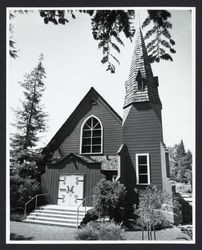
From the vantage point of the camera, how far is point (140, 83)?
1270 cm

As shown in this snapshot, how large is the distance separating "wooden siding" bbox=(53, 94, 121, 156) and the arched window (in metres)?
0.31

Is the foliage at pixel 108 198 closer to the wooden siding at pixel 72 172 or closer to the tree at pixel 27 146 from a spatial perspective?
the wooden siding at pixel 72 172

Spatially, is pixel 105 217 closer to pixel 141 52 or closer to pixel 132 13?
pixel 132 13

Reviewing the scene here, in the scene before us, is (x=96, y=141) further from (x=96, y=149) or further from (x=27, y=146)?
(x=27, y=146)

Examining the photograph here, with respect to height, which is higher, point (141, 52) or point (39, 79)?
point (141, 52)

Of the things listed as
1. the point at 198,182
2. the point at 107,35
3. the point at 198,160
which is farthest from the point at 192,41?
the point at 198,182

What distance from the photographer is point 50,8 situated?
17.2 ft

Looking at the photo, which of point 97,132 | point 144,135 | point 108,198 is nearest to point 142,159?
point 144,135

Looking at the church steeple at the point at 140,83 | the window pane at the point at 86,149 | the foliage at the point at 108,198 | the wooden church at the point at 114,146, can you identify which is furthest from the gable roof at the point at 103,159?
the church steeple at the point at 140,83

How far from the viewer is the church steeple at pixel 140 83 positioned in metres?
12.3

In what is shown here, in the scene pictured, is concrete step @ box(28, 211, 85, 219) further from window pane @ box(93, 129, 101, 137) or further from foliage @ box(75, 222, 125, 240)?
window pane @ box(93, 129, 101, 137)

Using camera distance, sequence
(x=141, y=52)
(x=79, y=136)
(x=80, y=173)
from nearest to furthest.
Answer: (x=80, y=173)
(x=141, y=52)
(x=79, y=136)

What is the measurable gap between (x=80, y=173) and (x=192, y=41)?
883 centimetres

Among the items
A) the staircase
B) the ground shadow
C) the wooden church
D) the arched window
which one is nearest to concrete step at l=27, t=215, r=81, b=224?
the staircase
